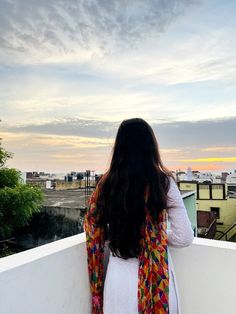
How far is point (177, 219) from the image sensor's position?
4.54 feet

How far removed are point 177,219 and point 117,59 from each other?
6538 mm

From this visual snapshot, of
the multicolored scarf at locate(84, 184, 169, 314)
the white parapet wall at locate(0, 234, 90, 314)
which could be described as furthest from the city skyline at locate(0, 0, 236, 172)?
the multicolored scarf at locate(84, 184, 169, 314)

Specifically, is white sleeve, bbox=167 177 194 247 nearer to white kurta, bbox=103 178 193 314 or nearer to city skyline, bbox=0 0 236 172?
white kurta, bbox=103 178 193 314

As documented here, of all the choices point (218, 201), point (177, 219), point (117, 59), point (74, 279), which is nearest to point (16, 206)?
point (117, 59)

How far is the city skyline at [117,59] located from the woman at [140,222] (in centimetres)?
408

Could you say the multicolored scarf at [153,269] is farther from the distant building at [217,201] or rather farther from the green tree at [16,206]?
the distant building at [217,201]

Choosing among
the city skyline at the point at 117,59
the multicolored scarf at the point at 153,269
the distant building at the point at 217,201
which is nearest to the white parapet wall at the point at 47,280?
the multicolored scarf at the point at 153,269

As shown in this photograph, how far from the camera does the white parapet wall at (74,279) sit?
52.0 inches

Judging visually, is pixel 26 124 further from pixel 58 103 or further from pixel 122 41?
pixel 122 41

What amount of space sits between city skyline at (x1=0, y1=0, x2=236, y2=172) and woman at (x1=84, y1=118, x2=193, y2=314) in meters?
4.08

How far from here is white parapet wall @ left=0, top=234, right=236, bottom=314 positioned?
132 centimetres

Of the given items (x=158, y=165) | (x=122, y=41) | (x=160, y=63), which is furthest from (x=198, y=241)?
(x=122, y=41)

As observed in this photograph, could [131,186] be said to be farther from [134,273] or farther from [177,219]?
[134,273]

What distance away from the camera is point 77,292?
164 centimetres
